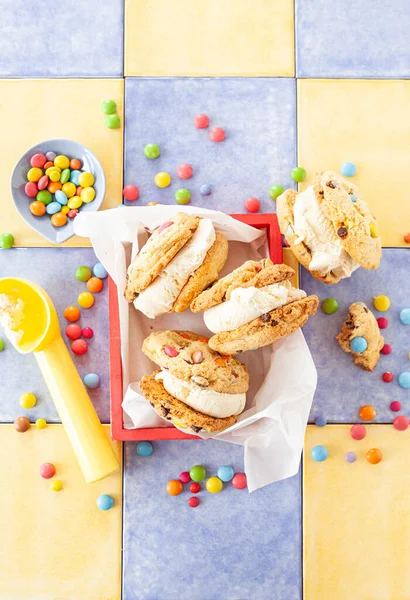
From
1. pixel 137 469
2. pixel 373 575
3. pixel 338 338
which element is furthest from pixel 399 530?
pixel 137 469

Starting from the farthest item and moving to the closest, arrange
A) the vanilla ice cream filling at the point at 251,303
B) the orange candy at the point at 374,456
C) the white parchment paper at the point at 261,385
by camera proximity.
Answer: the orange candy at the point at 374,456, the white parchment paper at the point at 261,385, the vanilla ice cream filling at the point at 251,303

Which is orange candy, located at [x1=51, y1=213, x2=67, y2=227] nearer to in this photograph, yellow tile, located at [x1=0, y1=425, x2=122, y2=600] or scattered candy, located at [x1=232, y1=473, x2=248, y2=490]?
yellow tile, located at [x1=0, y1=425, x2=122, y2=600]

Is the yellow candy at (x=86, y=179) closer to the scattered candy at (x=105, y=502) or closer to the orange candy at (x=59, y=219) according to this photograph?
the orange candy at (x=59, y=219)

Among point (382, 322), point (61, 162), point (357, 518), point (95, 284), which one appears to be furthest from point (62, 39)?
point (357, 518)

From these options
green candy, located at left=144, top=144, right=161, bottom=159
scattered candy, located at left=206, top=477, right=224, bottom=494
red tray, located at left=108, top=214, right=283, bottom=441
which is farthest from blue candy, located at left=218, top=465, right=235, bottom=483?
green candy, located at left=144, top=144, right=161, bottom=159

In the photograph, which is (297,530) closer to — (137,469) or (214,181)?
(137,469)

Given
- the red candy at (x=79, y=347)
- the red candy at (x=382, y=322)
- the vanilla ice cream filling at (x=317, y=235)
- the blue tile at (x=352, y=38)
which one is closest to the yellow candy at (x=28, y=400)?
the red candy at (x=79, y=347)

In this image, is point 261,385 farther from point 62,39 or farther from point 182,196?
point 62,39
